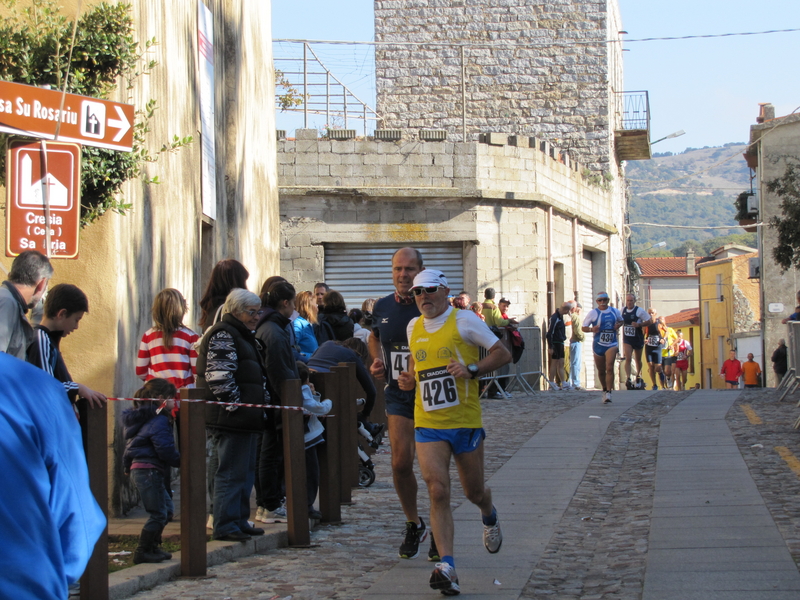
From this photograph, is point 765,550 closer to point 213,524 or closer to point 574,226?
point 213,524

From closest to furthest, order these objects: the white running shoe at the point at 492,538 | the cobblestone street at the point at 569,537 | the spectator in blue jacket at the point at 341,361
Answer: the cobblestone street at the point at 569,537 < the white running shoe at the point at 492,538 < the spectator in blue jacket at the point at 341,361

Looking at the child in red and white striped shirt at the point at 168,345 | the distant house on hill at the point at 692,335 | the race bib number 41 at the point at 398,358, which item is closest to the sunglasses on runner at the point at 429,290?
the race bib number 41 at the point at 398,358

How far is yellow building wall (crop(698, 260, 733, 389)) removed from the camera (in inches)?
2430

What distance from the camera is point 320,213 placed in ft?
72.4

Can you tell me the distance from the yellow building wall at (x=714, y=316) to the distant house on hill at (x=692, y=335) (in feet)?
6.52

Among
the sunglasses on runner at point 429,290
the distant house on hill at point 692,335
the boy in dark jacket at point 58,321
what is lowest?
the distant house on hill at point 692,335

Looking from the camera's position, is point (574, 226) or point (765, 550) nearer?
point (765, 550)

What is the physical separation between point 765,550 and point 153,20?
688 centimetres

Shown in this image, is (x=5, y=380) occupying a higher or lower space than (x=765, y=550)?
higher

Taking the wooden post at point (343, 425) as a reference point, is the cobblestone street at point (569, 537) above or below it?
below

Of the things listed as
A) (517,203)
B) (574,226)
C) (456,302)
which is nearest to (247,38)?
(456,302)

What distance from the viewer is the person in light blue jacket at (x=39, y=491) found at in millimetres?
1829

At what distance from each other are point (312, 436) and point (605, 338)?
9685 mm

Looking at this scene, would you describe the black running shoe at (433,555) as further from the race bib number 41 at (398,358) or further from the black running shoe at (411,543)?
the race bib number 41 at (398,358)
